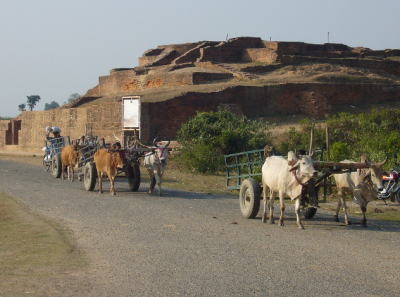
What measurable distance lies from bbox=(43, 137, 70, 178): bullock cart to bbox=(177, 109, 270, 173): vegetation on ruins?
4372 mm

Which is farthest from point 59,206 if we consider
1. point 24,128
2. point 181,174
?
point 24,128

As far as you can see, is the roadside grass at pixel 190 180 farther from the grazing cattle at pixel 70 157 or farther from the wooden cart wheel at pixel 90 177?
the wooden cart wheel at pixel 90 177

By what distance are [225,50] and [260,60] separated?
291cm

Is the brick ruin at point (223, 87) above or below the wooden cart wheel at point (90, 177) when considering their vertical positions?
above

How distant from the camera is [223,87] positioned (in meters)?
37.4

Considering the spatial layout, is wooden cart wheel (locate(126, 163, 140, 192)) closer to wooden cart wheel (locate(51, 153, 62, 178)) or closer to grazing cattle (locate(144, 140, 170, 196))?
grazing cattle (locate(144, 140, 170, 196))

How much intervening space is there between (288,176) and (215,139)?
14539 mm

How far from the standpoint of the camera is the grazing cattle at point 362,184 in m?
12.0

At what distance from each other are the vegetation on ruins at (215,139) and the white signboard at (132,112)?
3.83m

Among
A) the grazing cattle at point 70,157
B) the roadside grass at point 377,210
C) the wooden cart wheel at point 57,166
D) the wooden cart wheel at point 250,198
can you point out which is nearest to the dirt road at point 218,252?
the wooden cart wheel at point 250,198

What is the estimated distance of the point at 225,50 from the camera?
1948 inches

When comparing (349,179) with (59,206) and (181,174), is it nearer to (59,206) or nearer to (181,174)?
(59,206)

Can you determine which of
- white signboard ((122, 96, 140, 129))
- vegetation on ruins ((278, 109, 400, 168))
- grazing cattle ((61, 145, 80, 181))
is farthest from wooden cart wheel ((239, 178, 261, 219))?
white signboard ((122, 96, 140, 129))

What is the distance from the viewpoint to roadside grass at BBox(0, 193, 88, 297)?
795cm
